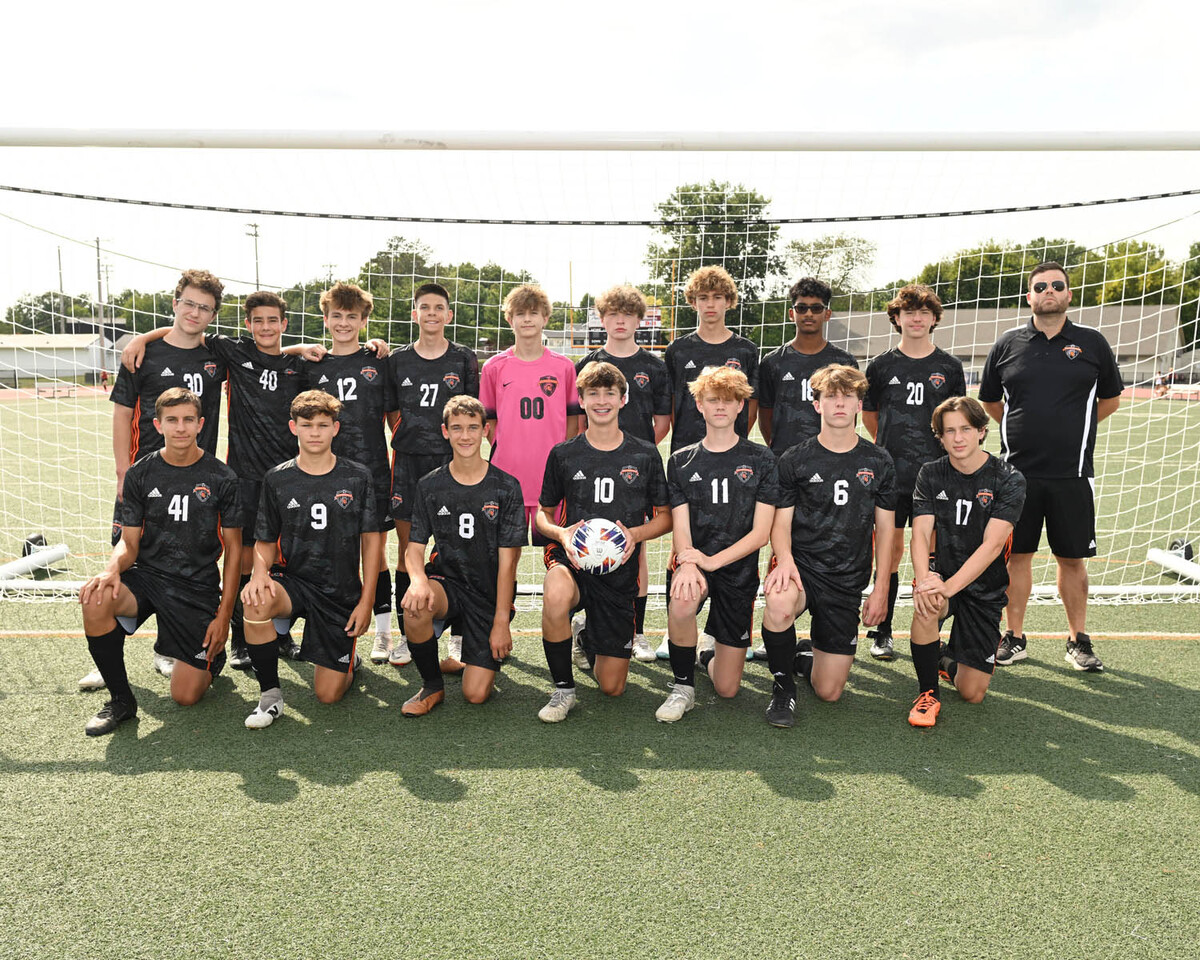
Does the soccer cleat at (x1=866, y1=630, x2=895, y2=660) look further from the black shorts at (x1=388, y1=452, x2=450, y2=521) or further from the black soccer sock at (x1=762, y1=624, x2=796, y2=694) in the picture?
the black shorts at (x1=388, y1=452, x2=450, y2=521)

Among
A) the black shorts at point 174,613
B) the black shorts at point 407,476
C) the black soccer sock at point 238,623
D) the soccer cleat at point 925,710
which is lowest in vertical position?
the soccer cleat at point 925,710

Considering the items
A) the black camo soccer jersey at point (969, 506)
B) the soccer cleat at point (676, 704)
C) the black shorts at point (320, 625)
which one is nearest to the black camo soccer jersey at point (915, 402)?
the black camo soccer jersey at point (969, 506)

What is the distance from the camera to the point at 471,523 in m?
3.92

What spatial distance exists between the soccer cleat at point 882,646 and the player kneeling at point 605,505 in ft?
4.80

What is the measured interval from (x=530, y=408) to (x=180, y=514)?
5.62 ft

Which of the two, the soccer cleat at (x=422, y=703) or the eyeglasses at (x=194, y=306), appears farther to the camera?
the eyeglasses at (x=194, y=306)

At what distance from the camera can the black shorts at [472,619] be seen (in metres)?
3.92

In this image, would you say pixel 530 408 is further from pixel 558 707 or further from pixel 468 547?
pixel 558 707

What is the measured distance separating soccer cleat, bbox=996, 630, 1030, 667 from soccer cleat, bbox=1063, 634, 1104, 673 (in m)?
0.21

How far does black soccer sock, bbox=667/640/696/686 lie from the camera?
385 centimetres

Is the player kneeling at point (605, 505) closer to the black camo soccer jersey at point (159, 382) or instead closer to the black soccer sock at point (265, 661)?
the black soccer sock at point (265, 661)

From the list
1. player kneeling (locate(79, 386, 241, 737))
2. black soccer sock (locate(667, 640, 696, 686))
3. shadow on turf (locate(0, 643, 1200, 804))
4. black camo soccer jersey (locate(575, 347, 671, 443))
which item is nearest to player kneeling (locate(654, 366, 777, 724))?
black soccer sock (locate(667, 640, 696, 686))

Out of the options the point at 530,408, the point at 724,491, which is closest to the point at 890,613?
the point at 724,491

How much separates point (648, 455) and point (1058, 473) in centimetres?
212
